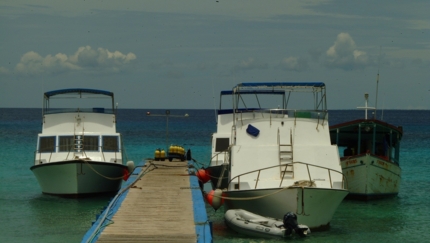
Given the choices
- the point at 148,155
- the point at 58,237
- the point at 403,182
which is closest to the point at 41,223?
the point at 58,237

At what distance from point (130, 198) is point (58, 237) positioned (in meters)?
2.94

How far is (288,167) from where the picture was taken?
820 inches

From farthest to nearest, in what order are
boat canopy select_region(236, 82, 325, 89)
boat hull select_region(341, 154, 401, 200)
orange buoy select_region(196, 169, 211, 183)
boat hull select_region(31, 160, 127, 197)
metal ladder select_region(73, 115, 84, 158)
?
metal ladder select_region(73, 115, 84, 158), orange buoy select_region(196, 169, 211, 183), boat hull select_region(341, 154, 401, 200), boat hull select_region(31, 160, 127, 197), boat canopy select_region(236, 82, 325, 89)

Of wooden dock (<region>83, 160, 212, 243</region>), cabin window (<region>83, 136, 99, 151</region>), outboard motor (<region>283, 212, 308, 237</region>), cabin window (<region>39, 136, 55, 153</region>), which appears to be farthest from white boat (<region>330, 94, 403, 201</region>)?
cabin window (<region>39, 136, 55, 153</region>)

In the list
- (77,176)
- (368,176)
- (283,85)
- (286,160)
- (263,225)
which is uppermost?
(283,85)

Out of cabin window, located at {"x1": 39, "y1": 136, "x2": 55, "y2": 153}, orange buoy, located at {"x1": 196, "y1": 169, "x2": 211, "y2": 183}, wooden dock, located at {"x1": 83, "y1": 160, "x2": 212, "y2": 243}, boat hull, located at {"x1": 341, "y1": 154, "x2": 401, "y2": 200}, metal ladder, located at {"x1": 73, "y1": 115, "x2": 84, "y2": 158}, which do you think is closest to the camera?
wooden dock, located at {"x1": 83, "y1": 160, "x2": 212, "y2": 243}

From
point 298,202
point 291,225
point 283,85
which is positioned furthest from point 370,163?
point 291,225

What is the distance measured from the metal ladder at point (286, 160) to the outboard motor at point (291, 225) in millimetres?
2238

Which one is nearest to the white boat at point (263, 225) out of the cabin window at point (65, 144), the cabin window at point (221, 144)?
→ the cabin window at point (221, 144)

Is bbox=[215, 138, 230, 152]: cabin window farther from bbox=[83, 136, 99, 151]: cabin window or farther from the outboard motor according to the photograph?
the outboard motor

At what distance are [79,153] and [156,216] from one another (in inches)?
473

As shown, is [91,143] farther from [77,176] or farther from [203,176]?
[203,176]

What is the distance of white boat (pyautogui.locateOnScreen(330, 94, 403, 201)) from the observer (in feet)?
85.9

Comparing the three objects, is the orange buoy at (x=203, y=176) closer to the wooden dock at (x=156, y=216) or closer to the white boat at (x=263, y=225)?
the wooden dock at (x=156, y=216)
